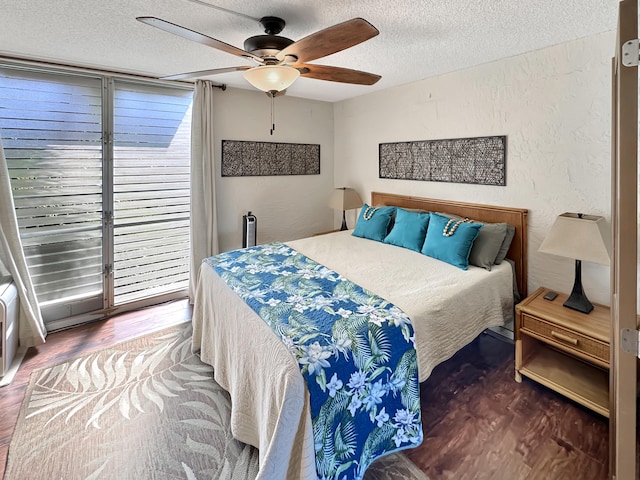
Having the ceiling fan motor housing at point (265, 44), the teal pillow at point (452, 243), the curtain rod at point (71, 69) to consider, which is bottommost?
the teal pillow at point (452, 243)

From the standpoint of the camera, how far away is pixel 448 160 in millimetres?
3189

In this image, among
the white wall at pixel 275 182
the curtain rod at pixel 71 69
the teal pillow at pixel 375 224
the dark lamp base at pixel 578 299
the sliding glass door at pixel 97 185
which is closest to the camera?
the dark lamp base at pixel 578 299

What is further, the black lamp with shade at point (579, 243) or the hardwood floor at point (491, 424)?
the black lamp with shade at point (579, 243)

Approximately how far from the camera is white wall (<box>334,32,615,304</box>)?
2.24m

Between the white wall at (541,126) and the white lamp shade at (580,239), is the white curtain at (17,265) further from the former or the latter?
the white lamp shade at (580,239)

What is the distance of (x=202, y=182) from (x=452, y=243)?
257 centimetres

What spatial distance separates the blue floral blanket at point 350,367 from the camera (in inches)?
54.4


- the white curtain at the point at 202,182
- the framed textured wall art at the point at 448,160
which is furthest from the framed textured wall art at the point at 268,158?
the framed textured wall art at the point at 448,160

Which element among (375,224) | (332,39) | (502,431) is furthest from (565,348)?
(332,39)

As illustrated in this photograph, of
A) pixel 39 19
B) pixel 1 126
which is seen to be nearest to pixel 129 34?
pixel 39 19

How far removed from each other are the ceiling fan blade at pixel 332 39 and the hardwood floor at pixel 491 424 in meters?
2.12

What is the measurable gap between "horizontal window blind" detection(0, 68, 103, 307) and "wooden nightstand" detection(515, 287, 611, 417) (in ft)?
12.4

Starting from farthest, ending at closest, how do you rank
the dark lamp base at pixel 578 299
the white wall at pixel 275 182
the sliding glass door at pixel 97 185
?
1. the white wall at pixel 275 182
2. the sliding glass door at pixel 97 185
3. the dark lamp base at pixel 578 299

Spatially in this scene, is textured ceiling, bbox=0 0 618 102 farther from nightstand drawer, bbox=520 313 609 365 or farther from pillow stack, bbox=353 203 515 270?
nightstand drawer, bbox=520 313 609 365
